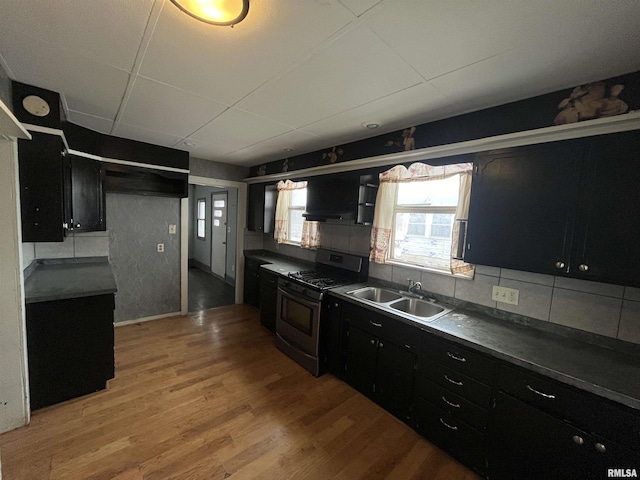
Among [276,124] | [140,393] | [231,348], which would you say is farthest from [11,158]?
[231,348]

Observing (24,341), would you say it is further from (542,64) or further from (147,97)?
(542,64)

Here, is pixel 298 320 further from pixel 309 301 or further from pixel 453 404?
pixel 453 404

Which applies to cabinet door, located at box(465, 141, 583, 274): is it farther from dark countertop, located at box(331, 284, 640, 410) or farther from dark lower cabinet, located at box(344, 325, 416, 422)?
dark lower cabinet, located at box(344, 325, 416, 422)

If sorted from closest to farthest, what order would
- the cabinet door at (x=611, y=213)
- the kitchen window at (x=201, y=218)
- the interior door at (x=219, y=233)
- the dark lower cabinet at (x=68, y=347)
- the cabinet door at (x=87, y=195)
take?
the cabinet door at (x=611, y=213) < the dark lower cabinet at (x=68, y=347) < the cabinet door at (x=87, y=195) < the interior door at (x=219, y=233) < the kitchen window at (x=201, y=218)

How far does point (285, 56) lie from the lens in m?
1.36

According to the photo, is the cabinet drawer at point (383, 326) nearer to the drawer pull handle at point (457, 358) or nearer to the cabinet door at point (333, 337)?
the cabinet door at point (333, 337)

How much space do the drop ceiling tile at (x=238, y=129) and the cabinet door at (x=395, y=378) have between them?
221 cm

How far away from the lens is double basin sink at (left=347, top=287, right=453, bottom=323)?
2031mm

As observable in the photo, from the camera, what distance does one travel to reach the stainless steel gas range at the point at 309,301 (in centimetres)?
253

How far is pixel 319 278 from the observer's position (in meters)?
2.86

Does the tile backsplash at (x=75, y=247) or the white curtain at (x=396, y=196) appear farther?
the tile backsplash at (x=75, y=247)

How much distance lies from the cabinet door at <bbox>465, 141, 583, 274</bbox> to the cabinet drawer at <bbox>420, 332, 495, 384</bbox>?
62cm

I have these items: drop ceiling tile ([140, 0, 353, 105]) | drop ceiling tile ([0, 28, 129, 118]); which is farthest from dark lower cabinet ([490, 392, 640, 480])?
drop ceiling tile ([0, 28, 129, 118])

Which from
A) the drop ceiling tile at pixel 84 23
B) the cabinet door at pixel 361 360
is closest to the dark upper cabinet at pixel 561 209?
the cabinet door at pixel 361 360
